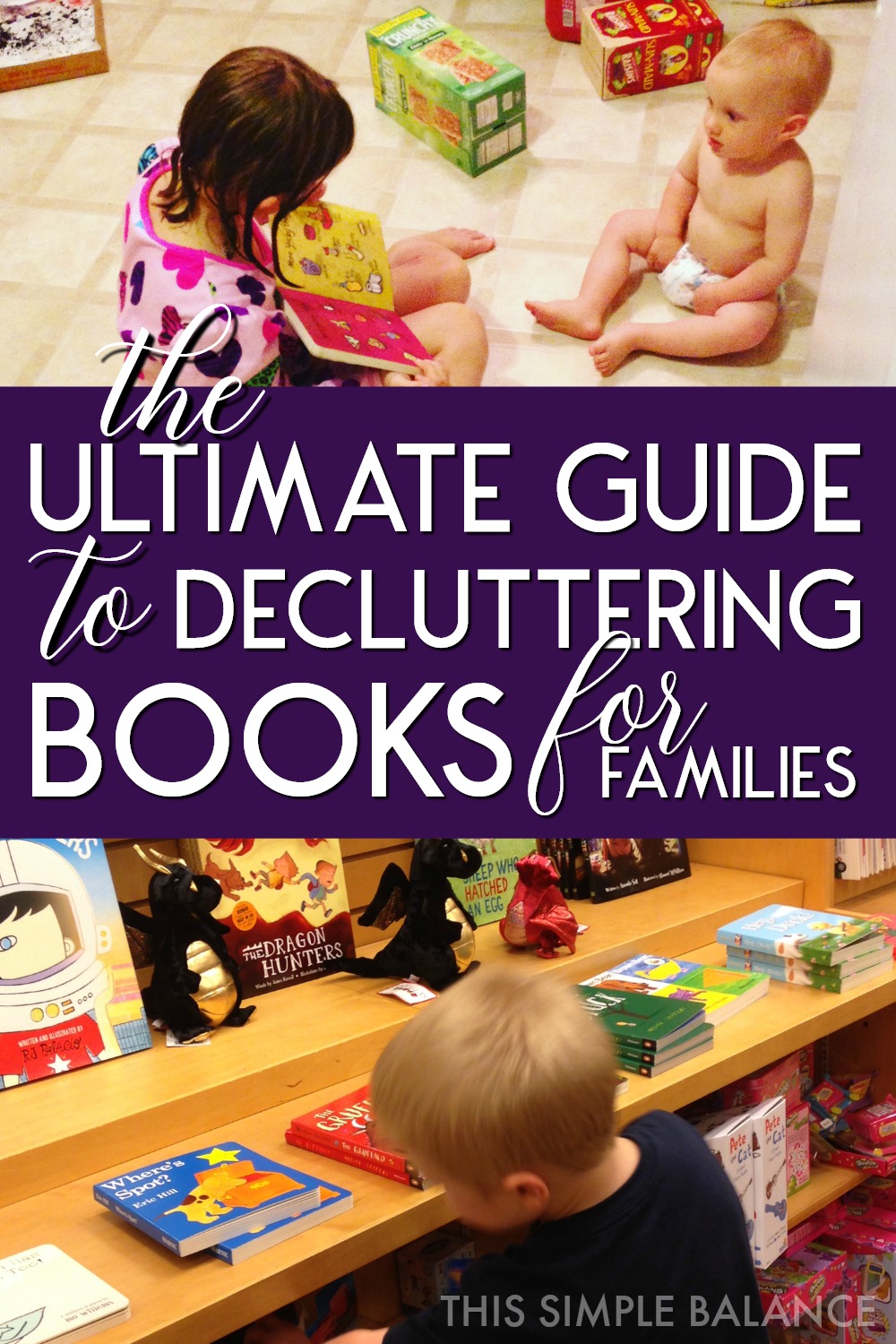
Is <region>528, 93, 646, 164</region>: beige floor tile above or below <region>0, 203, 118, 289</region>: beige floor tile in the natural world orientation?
above

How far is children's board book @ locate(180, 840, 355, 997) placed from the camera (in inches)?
53.3

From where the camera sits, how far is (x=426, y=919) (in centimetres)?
140

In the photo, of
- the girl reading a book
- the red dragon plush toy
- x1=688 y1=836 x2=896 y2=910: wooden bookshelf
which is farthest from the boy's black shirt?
the girl reading a book

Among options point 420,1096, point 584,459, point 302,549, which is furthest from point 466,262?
point 420,1096

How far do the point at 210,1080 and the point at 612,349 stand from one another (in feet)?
4.62

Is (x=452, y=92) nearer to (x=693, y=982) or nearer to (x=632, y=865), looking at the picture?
(x=632, y=865)

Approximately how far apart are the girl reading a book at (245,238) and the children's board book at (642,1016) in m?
1.05

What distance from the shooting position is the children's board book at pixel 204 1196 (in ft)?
3.24

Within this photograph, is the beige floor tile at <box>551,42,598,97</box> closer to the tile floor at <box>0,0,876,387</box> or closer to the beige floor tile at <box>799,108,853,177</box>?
the tile floor at <box>0,0,876,387</box>

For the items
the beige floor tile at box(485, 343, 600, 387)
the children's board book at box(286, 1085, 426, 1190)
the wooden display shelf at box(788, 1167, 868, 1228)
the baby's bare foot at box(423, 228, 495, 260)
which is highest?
the baby's bare foot at box(423, 228, 495, 260)

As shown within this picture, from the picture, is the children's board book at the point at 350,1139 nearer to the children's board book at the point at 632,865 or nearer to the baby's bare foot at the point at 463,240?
the children's board book at the point at 632,865

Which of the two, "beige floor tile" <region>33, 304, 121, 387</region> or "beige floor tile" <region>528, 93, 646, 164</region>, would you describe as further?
"beige floor tile" <region>528, 93, 646, 164</region>

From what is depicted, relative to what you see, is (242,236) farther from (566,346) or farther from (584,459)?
(584,459)

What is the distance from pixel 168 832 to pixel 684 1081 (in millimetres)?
582
